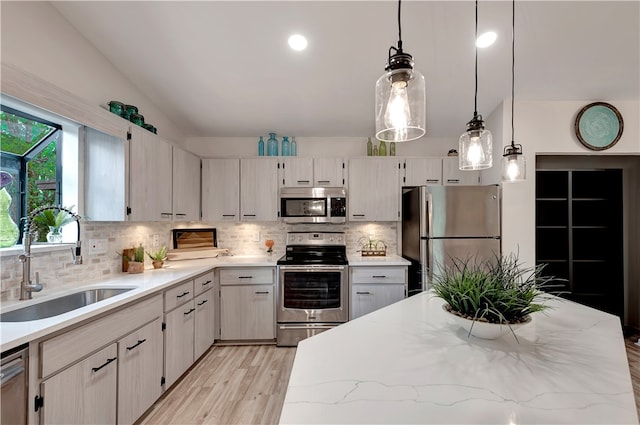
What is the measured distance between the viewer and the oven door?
10.2 feet

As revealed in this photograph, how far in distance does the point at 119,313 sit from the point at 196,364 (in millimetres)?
1328

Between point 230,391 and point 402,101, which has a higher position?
point 402,101

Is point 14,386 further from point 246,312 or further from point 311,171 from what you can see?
point 311,171

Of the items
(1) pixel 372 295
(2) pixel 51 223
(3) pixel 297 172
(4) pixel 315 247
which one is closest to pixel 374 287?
(1) pixel 372 295

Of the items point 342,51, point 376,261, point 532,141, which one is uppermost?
point 342,51

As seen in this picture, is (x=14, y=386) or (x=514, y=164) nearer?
(x=14, y=386)

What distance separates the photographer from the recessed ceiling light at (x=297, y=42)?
7.57ft

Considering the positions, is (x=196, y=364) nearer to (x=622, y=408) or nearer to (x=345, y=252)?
(x=345, y=252)

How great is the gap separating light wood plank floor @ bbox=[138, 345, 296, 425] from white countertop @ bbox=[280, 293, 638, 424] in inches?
54.7

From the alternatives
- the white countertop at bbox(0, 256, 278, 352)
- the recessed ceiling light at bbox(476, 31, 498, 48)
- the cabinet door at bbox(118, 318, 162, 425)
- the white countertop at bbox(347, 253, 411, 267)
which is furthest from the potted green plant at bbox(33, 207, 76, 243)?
the recessed ceiling light at bbox(476, 31, 498, 48)

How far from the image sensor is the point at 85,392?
1.49 m

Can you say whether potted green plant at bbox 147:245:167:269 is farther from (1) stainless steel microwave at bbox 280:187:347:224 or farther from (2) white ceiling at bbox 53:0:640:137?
(2) white ceiling at bbox 53:0:640:137

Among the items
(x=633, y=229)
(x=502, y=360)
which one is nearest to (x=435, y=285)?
(x=502, y=360)

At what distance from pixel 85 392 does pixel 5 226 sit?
42.5 inches
